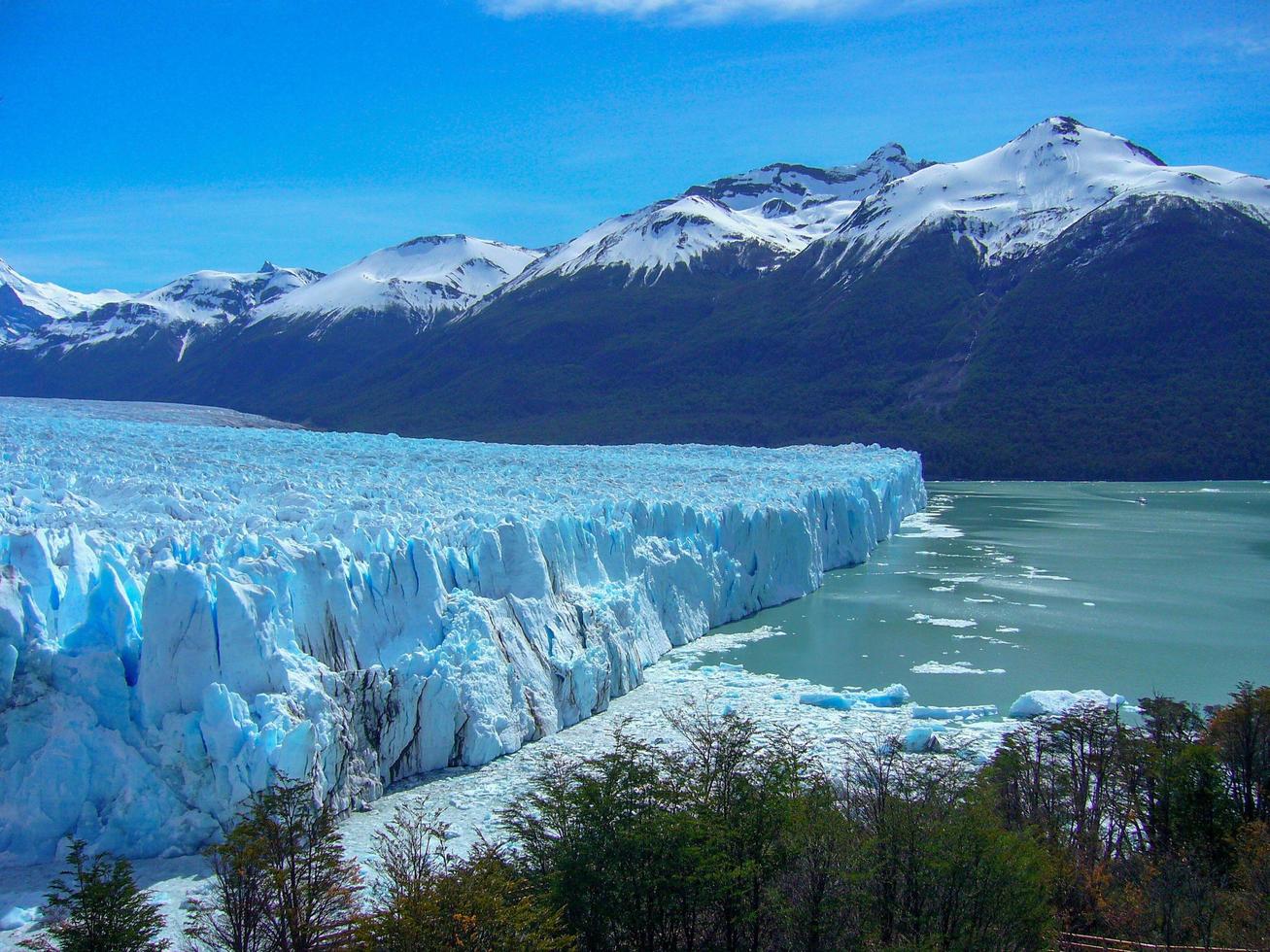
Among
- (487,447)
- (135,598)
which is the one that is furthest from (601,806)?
(487,447)

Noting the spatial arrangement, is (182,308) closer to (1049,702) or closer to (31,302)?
(31,302)

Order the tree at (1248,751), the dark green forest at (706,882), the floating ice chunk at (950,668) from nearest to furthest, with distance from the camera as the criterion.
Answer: the dark green forest at (706,882)
the tree at (1248,751)
the floating ice chunk at (950,668)

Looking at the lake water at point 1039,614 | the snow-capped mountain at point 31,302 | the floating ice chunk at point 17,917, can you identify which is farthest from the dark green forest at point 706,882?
the snow-capped mountain at point 31,302

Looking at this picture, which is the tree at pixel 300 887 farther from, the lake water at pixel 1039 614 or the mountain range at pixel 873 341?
the mountain range at pixel 873 341

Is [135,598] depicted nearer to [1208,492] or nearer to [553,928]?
[553,928]

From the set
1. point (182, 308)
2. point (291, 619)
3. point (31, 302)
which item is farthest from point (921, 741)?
point (31, 302)

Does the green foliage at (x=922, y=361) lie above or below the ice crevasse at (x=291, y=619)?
above

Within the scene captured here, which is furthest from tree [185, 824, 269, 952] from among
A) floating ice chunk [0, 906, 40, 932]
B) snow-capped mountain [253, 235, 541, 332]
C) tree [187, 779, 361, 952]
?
snow-capped mountain [253, 235, 541, 332]

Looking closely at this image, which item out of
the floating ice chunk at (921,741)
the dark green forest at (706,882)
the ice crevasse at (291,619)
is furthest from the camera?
the floating ice chunk at (921,741)
